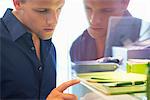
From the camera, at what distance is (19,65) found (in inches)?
51.4

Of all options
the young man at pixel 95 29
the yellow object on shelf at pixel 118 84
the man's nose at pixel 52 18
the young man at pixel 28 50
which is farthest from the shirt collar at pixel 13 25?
the yellow object on shelf at pixel 118 84

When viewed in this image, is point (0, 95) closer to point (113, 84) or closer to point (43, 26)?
point (43, 26)

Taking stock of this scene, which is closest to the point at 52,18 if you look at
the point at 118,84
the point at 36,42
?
the point at 36,42

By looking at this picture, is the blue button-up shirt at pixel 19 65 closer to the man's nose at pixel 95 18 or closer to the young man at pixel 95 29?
the young man at pixel 95 29

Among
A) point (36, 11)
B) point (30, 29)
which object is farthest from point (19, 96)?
point (36, 11)

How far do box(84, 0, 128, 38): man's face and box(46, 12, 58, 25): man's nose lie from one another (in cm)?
21

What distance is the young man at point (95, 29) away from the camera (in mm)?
1523

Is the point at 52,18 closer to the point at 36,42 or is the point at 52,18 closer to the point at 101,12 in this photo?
the point at 36,42

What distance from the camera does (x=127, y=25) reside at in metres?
1.46

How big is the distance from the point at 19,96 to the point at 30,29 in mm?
387

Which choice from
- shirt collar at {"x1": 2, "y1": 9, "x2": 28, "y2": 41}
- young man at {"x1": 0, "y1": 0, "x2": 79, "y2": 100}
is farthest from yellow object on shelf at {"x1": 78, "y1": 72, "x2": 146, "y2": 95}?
shirt collar at {"x1": 2, "y1": 9, "x2": 28, "y2": 41}

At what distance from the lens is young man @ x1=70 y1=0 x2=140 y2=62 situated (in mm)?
1523

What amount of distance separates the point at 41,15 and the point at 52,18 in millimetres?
69

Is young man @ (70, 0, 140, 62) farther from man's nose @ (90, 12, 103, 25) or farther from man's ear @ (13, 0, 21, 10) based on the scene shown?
man's ear @ (13, 0, 21, 10)
